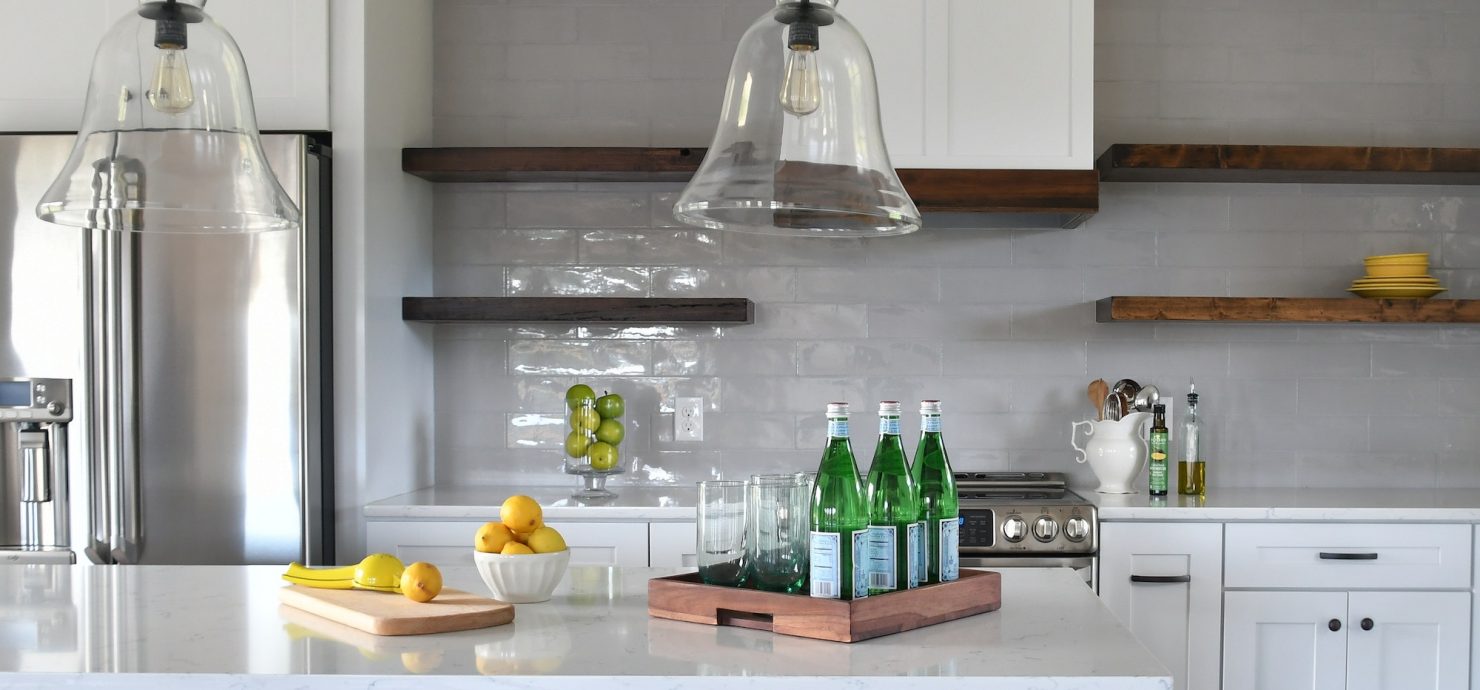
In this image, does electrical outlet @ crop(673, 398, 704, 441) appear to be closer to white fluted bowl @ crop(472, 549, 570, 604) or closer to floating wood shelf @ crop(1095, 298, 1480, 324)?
floating wood shelf @ crop(1095, 298, 1480, 324)

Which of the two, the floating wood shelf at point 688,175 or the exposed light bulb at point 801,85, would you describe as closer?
the exposed light bulb at point 801,85

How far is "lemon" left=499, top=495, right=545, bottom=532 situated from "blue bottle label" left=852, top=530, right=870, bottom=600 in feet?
1.74

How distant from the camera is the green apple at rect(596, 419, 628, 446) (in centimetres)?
357

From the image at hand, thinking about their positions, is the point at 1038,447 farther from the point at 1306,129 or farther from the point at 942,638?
the point at 942,638

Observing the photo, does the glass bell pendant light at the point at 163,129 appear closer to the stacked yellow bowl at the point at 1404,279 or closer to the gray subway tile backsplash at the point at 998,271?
the gray subway tile backsplash at the point at 998,271

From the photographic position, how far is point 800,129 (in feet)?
5.27

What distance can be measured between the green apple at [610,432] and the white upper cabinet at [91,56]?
115cm

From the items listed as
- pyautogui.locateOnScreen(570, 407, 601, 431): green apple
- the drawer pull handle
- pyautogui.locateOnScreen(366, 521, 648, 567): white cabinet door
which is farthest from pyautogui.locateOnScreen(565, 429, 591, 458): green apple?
the drawer pull handle

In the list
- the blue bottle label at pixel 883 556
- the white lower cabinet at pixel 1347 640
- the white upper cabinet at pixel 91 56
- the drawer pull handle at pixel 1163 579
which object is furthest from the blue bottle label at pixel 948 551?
the white upper cabinet at pixel 91 56

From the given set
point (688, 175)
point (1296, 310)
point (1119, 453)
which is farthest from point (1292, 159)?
point (688, 175)

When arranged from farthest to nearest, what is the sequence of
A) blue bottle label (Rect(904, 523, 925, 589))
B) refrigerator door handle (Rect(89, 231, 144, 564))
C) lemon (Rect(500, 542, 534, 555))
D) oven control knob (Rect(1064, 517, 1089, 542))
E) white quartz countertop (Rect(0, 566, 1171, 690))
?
oven control knob (Rect(1064, 517, 1089, 542)) → refrigerator door handle (Rect(89, 231, 144, 564)) → lemon (Rect(500, 542, 534, 555)) → blue bottle label (Rect(904, 523, 925, 589)) → white quartz countertop (Rect(0, 566, 1171, 690))

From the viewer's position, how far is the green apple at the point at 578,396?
354 centimetres

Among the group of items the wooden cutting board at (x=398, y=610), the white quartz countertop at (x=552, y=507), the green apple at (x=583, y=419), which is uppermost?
the green apple at (x=583, y=419)

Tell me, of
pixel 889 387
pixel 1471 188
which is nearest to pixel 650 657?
pixel 889 387
